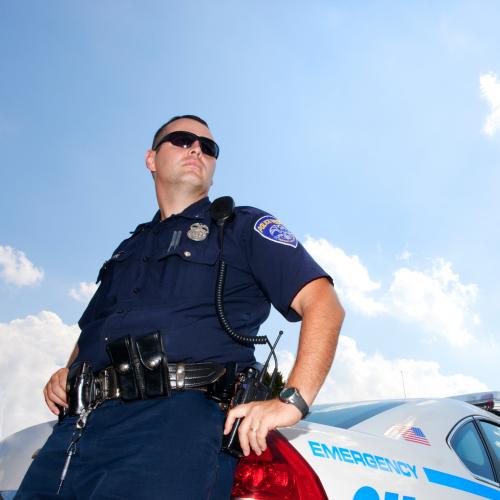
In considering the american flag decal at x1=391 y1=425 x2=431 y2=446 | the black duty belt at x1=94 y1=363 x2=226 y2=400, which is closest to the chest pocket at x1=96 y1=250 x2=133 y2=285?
the black duty belt at x1=94 y1=363 x2=226 y2=400

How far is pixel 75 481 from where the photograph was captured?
72.7 inches

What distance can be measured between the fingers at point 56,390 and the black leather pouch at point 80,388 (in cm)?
13

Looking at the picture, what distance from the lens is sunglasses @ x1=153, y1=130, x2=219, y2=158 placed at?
2701mm

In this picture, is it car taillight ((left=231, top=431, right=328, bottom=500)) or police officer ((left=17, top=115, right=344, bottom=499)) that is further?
car taillight ((left=231, top=431, right=328, bottom=500))

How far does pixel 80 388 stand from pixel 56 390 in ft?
0.94

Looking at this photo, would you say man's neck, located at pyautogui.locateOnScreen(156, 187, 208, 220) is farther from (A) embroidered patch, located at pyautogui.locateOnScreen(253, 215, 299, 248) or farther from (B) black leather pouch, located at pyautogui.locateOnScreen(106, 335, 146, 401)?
(B) black leather pouch, located at pyautogui.locateOnScreen(106, 335, 146, 401)

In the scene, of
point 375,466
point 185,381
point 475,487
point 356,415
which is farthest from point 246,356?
point 475,487

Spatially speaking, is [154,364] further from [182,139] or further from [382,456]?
[182,139]

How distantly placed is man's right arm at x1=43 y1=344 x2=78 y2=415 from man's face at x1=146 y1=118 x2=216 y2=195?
0.94 metres

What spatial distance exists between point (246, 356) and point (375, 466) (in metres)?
0.63

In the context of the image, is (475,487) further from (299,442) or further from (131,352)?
(131,352)

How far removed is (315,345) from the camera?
1.82 meters

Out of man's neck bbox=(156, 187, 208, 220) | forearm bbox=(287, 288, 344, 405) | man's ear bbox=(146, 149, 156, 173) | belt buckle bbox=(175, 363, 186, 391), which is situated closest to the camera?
forearm bbox=(287, 288, 344, 405)

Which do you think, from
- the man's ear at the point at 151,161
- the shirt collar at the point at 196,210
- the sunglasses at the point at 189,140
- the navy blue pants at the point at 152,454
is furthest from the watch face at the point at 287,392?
the man's ear at the point at 151,161
